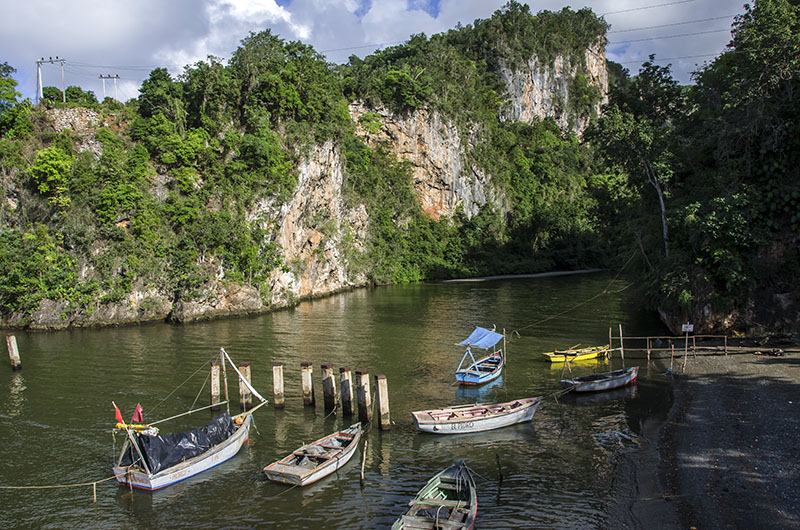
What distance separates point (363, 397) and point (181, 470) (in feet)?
21.7

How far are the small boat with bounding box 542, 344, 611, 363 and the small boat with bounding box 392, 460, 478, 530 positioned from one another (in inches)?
607

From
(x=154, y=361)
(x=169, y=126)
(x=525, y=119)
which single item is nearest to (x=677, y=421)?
(x=154, y=361)

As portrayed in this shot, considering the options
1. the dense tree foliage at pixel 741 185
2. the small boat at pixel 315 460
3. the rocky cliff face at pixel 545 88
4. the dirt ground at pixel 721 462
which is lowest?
the dirt ground at pixel 721 462

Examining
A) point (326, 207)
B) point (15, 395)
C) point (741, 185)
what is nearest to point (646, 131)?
point (741, 185)

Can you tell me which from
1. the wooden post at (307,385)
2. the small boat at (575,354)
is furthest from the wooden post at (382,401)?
the small boat at (575,354)

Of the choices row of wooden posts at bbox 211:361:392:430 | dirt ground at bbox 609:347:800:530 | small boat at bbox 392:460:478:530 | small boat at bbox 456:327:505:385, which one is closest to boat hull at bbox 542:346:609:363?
small boat at bbox 456:327:505:385

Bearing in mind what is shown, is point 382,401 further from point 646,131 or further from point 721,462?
point 646,131

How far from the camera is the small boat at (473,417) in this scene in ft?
64.7

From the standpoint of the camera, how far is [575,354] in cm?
2928

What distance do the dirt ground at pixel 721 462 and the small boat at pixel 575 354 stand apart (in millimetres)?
5590

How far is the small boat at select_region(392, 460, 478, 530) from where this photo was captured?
42.4 ft

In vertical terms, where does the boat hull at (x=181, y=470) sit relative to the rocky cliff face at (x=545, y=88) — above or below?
below

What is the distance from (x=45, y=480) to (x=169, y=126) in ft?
130

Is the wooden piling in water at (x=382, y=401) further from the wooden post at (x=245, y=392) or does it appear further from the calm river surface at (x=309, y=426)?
the wooden post at (x=245, y=392)
